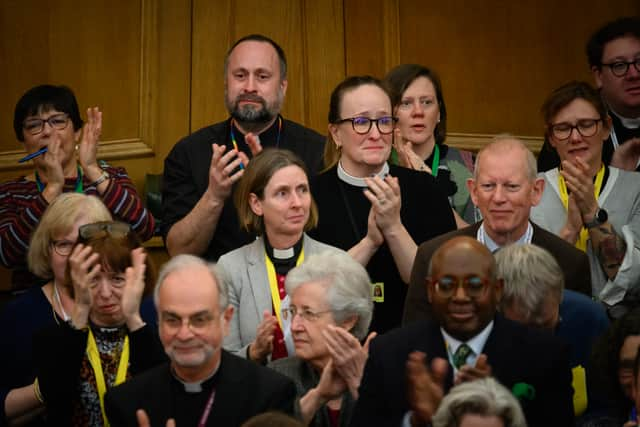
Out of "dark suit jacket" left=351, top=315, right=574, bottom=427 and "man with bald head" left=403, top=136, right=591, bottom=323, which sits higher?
"man with bald head" left=403, top=136, right=591, bottom=323

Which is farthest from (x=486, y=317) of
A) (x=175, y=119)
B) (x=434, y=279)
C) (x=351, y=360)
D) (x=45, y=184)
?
(x=175, y=119)

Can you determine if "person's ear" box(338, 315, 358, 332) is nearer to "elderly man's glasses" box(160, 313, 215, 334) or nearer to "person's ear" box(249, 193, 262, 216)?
"elderly man's glasses" box(160, 313, 215, 334)

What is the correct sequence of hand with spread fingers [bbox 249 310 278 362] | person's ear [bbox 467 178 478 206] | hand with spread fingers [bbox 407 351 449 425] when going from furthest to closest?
person's ear [bbox 467 178 478 206] < hand with spread fingers [bbox 249 310 278 362] < hand with spread fingers [bbox 407 351 449 425]

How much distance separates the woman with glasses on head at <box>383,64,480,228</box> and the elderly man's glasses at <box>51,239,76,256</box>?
1567 mm

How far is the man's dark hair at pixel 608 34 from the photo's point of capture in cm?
585

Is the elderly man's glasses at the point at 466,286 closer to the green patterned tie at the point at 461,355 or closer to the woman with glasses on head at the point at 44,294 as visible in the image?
the green patterned tie at the point at 461,355

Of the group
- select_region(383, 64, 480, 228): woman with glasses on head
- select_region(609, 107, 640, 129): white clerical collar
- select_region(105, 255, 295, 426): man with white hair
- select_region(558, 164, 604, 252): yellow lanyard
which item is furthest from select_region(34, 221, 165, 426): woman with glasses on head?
select_region(609, 107, 640, 129): white clerical collar

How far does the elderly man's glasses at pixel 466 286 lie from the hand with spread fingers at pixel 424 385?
0.67 ft

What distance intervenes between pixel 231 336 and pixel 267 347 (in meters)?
0.31

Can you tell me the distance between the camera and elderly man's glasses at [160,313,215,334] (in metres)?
4.02

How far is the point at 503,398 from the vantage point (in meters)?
3.58

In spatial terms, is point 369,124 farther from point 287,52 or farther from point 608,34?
point 287,52

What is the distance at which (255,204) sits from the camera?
4992 millimetres

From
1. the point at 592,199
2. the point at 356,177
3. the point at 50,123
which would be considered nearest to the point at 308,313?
the point at 356,177
